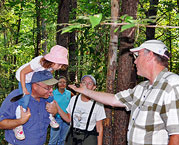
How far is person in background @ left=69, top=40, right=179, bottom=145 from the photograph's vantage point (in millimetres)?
1936

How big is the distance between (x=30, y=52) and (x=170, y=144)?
14.0 m

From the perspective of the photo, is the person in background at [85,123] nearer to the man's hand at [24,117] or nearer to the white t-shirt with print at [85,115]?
the white t-shirt with print at [85,115]

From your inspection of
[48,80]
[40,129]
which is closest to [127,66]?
[48,80]

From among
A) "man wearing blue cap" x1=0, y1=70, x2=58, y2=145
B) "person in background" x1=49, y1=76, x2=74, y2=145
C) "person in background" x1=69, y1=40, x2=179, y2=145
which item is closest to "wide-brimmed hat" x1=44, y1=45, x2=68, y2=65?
"man wearing blue cap" x1=0, y1=70, x2=58, y2=145

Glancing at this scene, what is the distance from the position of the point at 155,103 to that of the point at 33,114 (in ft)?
5.55

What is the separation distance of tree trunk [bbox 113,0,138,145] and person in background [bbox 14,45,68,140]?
1187mm

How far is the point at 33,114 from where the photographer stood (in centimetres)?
281

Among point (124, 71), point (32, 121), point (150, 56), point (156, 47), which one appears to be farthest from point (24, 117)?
point (124, 71)

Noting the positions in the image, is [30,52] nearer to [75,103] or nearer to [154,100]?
[75,103]

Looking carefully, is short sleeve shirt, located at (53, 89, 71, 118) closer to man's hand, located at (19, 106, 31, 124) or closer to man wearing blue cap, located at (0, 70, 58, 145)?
man wearing blue cap, located at (0, 70, 58, 145)

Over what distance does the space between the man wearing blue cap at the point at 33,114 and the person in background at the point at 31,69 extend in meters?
0.09

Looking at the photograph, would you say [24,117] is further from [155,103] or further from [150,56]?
[150,56]

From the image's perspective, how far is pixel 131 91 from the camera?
2.69 m

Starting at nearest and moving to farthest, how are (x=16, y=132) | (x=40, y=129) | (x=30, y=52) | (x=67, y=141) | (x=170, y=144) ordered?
1. (x=170, y=144)
2. (x=16, y=132)
3. (x=40, y=129)
4. (x=67, y=141)
5. (x=30, y=52)
